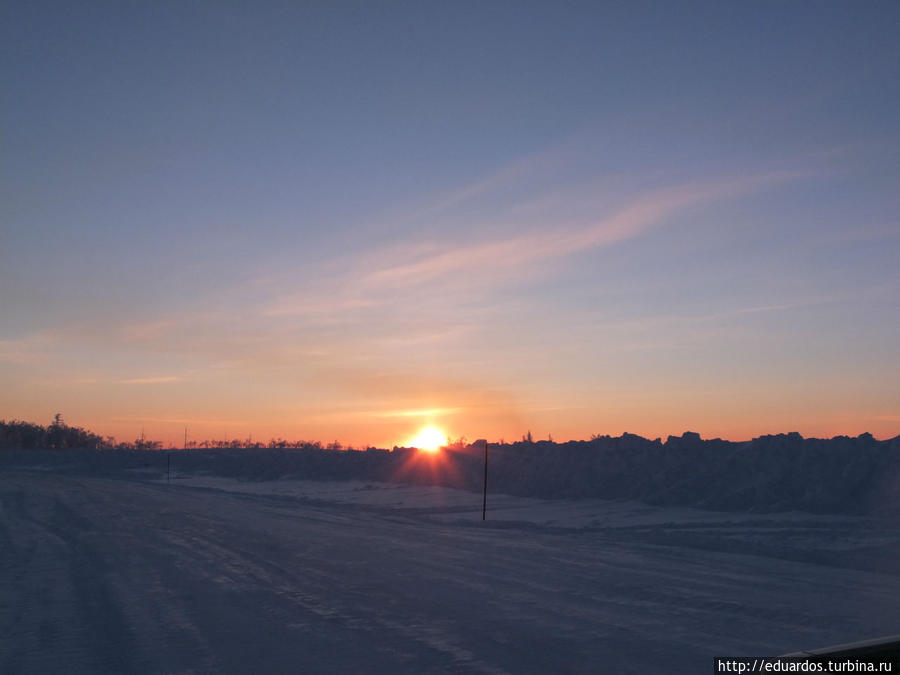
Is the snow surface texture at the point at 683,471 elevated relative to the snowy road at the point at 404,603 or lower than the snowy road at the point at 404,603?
elevated

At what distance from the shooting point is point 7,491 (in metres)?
31.8

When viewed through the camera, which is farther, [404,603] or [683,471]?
[683,471]

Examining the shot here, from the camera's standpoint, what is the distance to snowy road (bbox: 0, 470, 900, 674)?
288 inches

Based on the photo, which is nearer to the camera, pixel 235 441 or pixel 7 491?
pixel 7 491

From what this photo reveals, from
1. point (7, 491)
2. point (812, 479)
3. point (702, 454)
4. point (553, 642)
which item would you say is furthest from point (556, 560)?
point (7, 491)

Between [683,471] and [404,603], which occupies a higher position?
[683,471]

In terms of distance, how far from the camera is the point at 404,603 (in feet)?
32.3

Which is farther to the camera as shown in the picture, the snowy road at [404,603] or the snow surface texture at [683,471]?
the snow surface texture at [683,471]

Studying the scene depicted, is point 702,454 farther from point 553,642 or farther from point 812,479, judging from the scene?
point 553,642

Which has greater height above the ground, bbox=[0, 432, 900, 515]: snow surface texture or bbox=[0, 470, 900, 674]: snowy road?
bbox=[0, 432, 900, 515]: snow surface texture

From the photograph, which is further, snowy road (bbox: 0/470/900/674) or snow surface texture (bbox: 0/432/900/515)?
snow surface texture (bbox: 0/432/900/515)

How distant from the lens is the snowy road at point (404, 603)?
7.32 m

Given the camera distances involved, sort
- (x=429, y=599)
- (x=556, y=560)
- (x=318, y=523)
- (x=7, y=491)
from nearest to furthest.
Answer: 1. (x=429, y=599)
2. (x=556, y=560)
3. (x=318, y=523)
4. (x=7, y=491)

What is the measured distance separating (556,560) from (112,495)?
22745 mm
